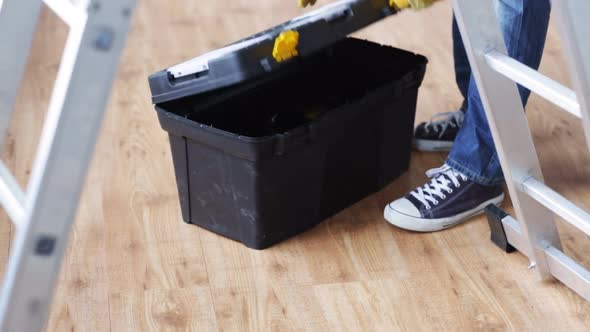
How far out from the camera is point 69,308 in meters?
1.57

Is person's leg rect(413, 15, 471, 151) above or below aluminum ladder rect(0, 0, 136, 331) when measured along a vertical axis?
below

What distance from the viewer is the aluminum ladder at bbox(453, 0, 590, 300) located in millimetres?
1165

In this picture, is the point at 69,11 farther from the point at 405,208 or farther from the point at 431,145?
the point at 431,145

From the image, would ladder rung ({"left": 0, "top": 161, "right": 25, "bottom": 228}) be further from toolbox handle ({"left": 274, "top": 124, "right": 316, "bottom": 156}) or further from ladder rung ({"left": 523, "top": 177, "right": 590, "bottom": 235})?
ladder rung ({"left": 523, "top": 177, "right": 590, "bottom": 235})

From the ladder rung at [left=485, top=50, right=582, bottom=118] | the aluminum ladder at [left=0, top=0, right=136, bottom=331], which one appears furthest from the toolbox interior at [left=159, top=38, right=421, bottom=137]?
the aluminum ladder at [left=0, top=0, right=136, bottom=331]

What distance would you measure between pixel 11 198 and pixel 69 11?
0.79 feet

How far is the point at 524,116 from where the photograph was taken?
58.5 inches

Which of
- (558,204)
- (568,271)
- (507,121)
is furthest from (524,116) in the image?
(568,271)

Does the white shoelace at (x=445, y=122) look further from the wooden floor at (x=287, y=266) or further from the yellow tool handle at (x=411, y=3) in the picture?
the yellow tool handle at (x=411, y=3)

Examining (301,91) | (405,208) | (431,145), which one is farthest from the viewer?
(431,145)

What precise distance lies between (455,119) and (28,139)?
39.5 inches

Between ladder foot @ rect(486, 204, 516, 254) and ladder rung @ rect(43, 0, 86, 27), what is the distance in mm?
988

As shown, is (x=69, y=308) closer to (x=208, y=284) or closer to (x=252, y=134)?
(x=208, y=284)

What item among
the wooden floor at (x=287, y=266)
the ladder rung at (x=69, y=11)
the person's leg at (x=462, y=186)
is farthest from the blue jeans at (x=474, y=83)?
the ladder rung at (x=69, y=11)
